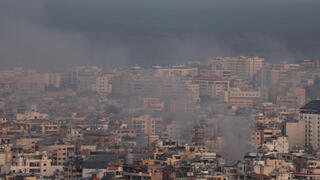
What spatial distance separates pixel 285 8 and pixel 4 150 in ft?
129

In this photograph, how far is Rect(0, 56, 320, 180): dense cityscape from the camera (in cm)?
2027

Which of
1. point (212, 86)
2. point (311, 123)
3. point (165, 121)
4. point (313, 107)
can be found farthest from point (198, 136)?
point (212, 86)

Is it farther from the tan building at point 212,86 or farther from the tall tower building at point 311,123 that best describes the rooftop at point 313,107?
the tan building at point 212,86

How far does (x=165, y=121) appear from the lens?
30.1 m

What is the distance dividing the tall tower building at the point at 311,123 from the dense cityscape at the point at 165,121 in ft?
0.08

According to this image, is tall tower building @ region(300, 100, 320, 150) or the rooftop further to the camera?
the rooftop

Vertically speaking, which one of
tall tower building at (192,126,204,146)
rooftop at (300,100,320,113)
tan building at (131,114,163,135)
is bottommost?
tall tower building at (192,126,204,146)

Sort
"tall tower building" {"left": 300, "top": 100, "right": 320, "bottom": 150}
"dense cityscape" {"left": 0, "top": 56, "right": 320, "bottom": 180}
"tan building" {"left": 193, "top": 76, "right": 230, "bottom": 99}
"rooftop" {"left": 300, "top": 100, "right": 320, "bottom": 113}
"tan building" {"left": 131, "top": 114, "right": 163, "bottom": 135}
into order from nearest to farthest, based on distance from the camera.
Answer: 1. "dense cityscape" {"left": 0, "top": 56, "right": 320, "bottom": 180}
2. "tall tower building" {"left": 300, "top": 100, "right": 320, "bottom": 150}
3. "tan building" {"left": 131, "top": 114, "right": 163, "bottom": 135}
4. "rooftop" {"left": 300, "top": 100, "right": 320, "bottom": 113}
5. "tan building" {"left": 193, "top": 76, "right": 230, "bottom": 99}

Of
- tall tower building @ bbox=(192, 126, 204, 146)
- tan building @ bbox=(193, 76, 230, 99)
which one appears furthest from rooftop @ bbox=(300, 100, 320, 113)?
tan building @ bbox=(193, 76, 230, 99)

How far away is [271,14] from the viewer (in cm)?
6047

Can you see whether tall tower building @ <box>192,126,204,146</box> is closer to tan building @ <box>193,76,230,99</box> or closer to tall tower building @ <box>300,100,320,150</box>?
tall tower building @ <box>300,100,320,150</box>

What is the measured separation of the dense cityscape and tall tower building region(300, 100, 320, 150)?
26 millimetres

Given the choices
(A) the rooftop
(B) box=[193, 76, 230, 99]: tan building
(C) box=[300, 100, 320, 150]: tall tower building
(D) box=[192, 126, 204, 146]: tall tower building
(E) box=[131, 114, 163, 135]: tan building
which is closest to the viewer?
(D) box=[192, 126, 204, 146]: tall tower building

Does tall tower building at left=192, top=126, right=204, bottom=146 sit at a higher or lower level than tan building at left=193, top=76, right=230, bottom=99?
lower
